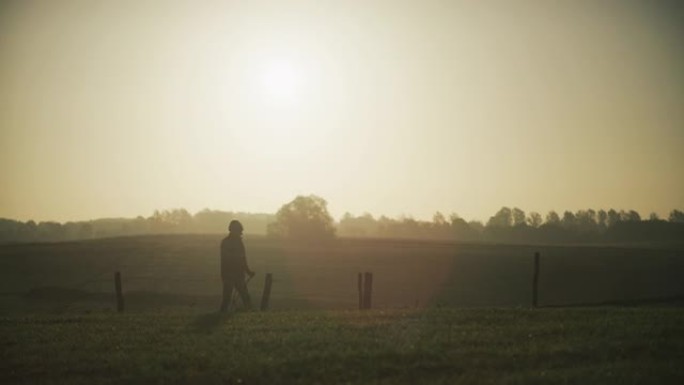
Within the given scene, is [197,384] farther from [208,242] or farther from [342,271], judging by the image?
[208,242]

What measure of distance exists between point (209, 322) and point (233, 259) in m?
4.91

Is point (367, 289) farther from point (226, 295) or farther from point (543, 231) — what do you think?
point (543, 231)

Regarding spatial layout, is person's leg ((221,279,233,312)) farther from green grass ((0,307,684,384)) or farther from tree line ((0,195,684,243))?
tree line ((0,195,684,243))

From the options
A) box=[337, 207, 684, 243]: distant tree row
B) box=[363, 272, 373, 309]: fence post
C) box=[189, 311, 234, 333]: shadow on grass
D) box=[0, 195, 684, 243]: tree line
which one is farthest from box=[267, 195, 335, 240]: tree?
box=[189, 311, 234, 333]: shadow on grass

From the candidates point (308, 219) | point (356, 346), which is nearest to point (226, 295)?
point (356, 346)

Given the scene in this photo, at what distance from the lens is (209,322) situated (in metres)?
16.9

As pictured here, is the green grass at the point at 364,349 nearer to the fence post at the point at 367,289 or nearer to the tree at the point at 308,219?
the fence post at the point at 367,289

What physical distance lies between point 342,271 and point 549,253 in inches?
1113

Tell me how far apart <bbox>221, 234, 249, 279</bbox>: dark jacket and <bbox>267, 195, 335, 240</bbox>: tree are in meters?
76.0

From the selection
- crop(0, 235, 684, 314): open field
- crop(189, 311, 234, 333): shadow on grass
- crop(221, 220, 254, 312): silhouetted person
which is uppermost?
crop(221, 220, 254, 312): silhouetted person

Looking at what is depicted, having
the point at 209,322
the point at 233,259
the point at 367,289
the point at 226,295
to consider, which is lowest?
the point at 209,322

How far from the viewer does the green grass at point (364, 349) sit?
10.6 metres

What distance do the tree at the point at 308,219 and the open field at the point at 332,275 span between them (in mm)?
13558

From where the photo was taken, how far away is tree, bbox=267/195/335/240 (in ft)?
325
